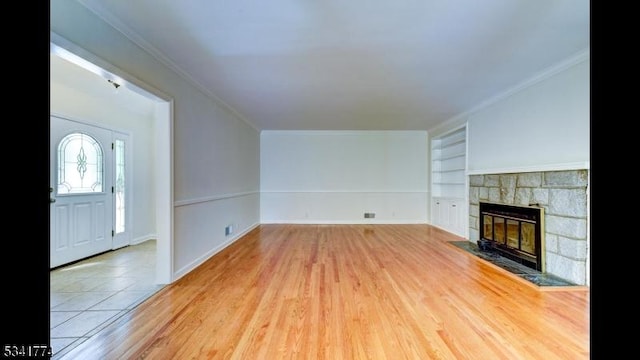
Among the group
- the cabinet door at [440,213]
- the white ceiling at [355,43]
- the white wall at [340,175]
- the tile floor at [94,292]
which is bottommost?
the tile floor at [94,292]

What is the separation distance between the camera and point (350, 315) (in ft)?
7.88

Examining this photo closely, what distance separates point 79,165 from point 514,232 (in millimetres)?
6004

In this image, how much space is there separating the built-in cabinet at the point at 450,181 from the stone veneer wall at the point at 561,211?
5.73ft

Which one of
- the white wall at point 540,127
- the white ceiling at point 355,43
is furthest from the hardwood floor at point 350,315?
the white ceiling at point 355,43

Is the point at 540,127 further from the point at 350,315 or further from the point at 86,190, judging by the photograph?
the point at 86,190

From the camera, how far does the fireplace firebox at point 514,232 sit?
11.9 feet

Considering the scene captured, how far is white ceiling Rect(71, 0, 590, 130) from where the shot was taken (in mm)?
2213

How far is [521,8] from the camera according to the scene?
7.26 feet

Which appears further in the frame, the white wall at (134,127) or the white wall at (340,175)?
the white wall at (340,175)

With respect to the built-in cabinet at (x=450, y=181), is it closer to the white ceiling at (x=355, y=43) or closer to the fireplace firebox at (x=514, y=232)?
the fireplace firebox at (x=514, y=232)

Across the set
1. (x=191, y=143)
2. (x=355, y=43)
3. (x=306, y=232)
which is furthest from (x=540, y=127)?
(x=306, y=232)

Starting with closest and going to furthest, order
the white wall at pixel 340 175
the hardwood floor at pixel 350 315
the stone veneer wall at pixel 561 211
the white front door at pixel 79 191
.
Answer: the hardwood floor at pixel 350 315, the stone veneer wall at pixel 561 211, the white front door at pixel 79 191, the white wall at pixel 340 175
